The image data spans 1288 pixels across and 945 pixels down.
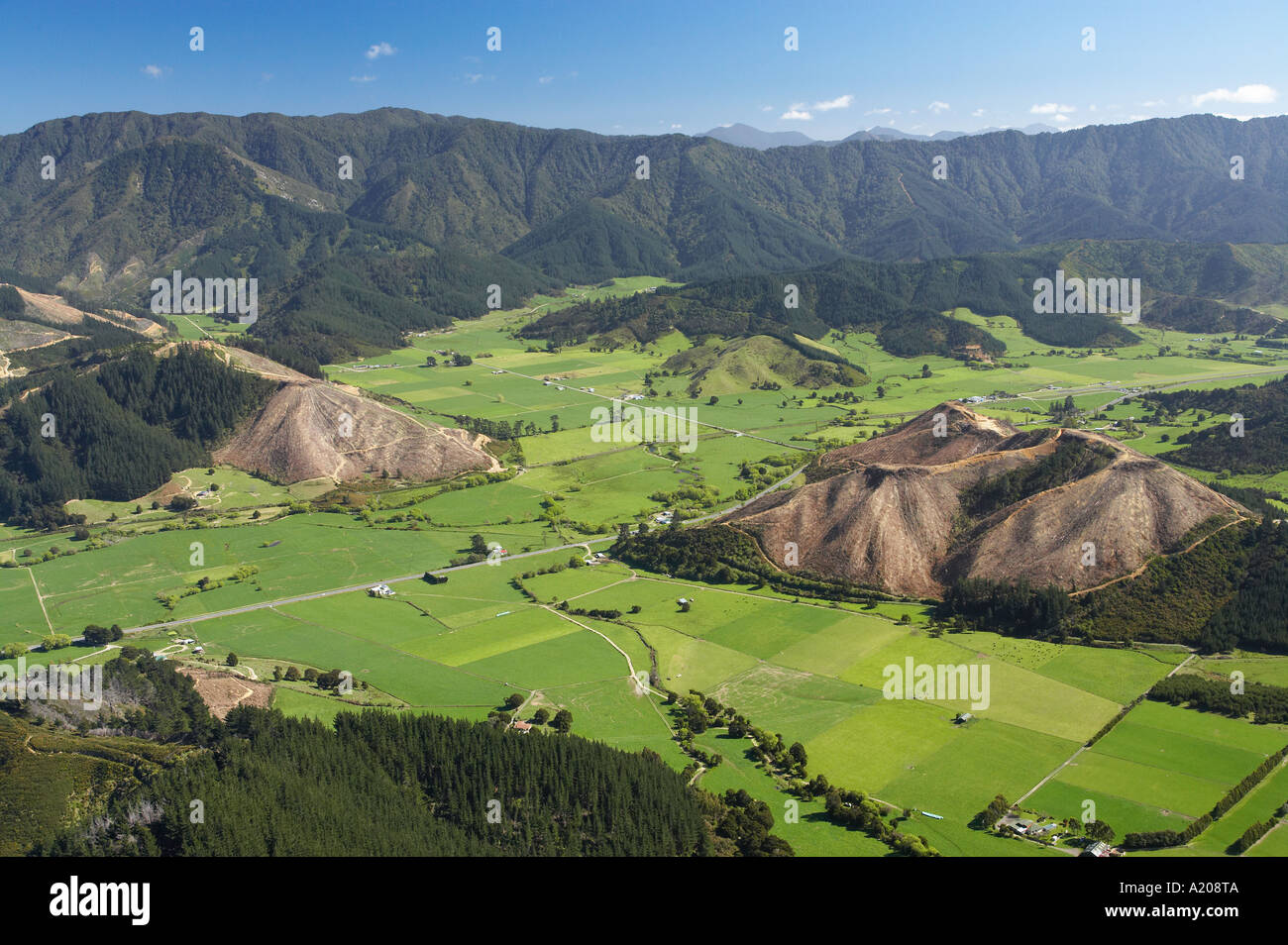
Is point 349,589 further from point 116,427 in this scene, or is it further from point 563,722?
point 116,427

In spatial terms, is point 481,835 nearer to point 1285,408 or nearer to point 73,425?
point 73,425

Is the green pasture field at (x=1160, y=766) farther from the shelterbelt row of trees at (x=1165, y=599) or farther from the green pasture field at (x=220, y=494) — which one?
the green pasture field at (x=220, y=494)

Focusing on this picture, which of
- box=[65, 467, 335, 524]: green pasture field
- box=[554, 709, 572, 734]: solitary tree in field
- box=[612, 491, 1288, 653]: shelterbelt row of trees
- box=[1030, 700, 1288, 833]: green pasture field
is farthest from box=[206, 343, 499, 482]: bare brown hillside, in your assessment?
box=[1030, 700, 1288, 833]: green pasture field

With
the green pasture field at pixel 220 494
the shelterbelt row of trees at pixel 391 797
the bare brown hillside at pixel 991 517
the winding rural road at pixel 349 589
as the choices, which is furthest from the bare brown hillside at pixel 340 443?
the shelterbelt row of trees at pixel 391 797

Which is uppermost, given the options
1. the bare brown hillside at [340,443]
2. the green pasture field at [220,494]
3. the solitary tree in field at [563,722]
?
the bare brown hillside at [340,443]

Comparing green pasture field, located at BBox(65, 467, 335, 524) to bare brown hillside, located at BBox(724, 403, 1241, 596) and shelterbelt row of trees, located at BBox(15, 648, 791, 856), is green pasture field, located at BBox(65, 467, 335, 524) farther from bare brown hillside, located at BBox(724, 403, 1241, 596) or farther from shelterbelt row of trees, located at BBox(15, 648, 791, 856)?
shelterbelt row of trees, located at BBox(15, 648, 791, 856)

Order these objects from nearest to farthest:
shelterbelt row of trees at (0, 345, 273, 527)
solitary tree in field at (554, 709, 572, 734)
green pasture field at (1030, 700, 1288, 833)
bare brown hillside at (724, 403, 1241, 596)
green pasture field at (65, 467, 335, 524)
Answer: green pasture field at (1030, 700, 1288, 833)
solitary tree in field at (554, 709, 572, 734)
bare brown hillside at (724, 403, 1241, 596)
green pasture field at (65, 467, 335, 524)
shelterbelt row of trees at (0, 345, 273, 527)
